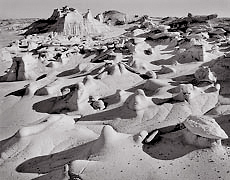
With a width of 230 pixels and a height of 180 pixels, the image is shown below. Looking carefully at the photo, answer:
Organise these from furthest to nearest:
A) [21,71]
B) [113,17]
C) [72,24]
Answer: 1. [113,17]
2. [72,24]
3. [21,71]

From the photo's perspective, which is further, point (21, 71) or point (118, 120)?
point (21, 71)

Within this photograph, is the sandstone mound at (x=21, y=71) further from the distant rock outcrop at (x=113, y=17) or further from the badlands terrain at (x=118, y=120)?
the distant rock outcrop at (x=113, y=17)

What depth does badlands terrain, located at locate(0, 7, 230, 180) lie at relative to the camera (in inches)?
229

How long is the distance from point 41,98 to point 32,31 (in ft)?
70.1

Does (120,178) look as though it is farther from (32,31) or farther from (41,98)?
(32,31)

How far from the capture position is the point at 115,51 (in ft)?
52.8

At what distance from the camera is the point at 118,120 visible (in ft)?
26.6

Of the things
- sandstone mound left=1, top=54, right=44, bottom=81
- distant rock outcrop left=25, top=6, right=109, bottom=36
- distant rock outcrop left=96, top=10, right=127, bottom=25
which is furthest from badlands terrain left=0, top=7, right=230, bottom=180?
distant rock outcrop left=96, top=10, right=127, bottom=25

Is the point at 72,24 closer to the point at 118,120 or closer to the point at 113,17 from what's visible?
the point at 113,17

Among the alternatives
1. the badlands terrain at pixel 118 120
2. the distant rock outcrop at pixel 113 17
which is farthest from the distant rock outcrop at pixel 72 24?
the badlands terrain at pixel 118 120

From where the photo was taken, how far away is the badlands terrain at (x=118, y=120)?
5824mm

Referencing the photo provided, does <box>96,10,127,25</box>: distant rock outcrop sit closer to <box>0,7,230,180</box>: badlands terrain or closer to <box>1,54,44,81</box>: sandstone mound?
<box>0,7,230,180</box>: badlands terrain

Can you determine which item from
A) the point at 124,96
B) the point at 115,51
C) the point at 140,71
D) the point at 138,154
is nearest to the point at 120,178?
the point at 138,154

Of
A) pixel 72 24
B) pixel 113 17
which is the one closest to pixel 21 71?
pixel 72 24
